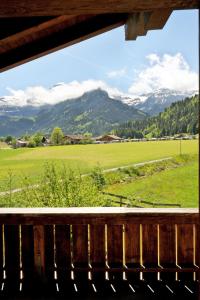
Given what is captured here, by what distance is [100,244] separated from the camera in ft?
10.8

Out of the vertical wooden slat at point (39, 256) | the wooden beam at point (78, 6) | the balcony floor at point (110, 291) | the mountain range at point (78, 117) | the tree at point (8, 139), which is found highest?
the mountain range at point (78, 117)

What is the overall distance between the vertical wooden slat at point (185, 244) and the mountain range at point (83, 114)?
42655 millimetres

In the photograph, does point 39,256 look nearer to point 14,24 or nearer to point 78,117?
point 14,24

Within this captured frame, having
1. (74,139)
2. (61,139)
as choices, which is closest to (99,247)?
(61,139)

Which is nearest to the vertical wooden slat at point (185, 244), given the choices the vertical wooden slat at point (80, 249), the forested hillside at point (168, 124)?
the vertical wooden slat at point (80, 249)

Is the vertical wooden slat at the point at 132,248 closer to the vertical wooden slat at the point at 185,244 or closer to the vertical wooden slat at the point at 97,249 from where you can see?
the vertical wooden slat at the point at 97,249

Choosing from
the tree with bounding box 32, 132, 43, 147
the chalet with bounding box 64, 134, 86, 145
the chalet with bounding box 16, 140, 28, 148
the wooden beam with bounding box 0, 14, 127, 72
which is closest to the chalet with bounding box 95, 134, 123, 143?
the chalet with bounding box 64, 134, 86, 145

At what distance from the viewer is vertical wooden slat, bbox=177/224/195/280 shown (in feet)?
10.9

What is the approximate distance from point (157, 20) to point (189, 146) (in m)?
40.9

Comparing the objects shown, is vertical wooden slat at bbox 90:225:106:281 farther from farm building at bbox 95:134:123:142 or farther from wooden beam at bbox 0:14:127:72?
farm building at bbox 95:134:123:142

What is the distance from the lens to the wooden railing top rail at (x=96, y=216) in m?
3.22

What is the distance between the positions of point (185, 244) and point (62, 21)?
2.09 meters

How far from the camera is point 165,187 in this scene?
3703 centimetres

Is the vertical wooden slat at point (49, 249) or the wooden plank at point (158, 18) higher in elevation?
the wooden plank at point (158, 18)
